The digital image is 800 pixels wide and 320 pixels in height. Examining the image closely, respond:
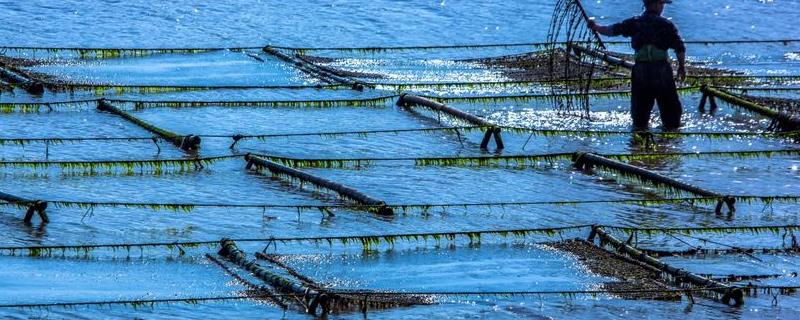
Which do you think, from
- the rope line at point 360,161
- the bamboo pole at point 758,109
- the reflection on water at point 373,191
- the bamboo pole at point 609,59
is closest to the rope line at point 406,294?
the reflection on water at point 373,191

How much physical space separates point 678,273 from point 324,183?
107 inches

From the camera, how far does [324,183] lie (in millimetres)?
9438

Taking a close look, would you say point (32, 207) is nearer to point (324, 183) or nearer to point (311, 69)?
point (324, 183)

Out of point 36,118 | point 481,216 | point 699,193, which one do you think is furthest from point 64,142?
point 699,193

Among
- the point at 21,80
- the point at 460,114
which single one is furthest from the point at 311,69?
the point at 460,114

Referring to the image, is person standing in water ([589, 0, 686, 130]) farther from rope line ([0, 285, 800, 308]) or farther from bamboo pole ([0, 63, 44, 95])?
bamboo pole ([0, 63, 44, 95])

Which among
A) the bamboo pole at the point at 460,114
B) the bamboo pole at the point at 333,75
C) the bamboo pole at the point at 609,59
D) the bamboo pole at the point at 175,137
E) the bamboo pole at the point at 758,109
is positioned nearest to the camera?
the bamboo pole at the point at 175,137

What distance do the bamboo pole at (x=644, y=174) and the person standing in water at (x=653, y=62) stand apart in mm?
1083

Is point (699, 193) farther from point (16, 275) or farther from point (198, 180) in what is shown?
point (16, 275)

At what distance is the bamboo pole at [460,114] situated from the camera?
11398mm

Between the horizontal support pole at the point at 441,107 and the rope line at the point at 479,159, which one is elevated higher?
the horizontal support pole at the point at 441,107

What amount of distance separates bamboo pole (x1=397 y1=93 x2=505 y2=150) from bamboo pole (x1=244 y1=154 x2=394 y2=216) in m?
1.91

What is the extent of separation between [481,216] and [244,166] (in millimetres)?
2092

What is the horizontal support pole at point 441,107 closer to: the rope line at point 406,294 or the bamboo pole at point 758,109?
the bamboo pole at point 758,109
